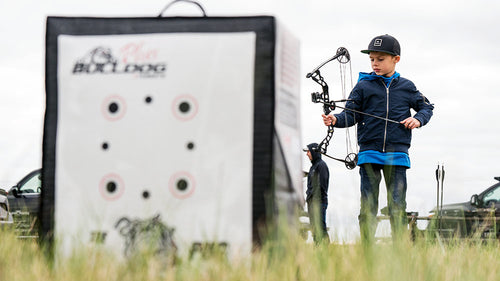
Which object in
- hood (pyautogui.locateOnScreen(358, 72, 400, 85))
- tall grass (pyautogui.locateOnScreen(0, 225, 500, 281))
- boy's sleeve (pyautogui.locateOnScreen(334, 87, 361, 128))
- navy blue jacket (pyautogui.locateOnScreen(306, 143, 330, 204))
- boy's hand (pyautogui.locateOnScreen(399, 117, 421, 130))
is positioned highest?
hood (pyautogui.locateOnScreen(358, 72, 400, 85))

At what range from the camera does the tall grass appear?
2.69 meters

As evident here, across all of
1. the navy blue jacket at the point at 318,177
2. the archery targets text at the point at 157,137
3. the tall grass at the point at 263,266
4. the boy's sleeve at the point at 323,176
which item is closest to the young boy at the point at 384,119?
the tall grass at the point at 263,266

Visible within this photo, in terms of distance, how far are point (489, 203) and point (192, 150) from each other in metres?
8.71

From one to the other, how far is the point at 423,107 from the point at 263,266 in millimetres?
2807

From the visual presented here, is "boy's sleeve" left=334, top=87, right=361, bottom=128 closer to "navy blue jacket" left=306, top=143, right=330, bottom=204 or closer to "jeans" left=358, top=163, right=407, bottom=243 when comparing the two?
"jeans" left=358, top=163, right=407, bottom=243

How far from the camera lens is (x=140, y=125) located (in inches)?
120

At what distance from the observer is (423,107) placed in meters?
5.14

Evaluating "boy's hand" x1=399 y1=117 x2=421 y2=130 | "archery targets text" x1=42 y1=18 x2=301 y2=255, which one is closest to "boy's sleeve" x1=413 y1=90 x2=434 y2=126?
"boy's hand" x1=399 y1=117 x2=421 y2=130

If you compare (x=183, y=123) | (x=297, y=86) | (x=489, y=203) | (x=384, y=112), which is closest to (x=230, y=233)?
(x=183, y=123)

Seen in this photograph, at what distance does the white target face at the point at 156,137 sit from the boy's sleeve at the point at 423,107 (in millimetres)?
2377

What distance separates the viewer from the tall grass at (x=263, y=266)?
8.81ft

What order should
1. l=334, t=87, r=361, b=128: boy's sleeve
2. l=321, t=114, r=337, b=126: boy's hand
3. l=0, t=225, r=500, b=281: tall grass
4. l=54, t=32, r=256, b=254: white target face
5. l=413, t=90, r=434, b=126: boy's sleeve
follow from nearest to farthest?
l=0, t=225, r=500, b=281: tall grass < l=54, t=32, r=256, b=254: white target face < l=321, t=114, r=337, b=126: boy's hand < l=334, t=87, r=361, b=128: boy's sleeve < l=413, t=90, r=434, b=126: boy's sleeve

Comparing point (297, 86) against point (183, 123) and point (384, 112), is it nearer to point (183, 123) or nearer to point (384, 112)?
point (183, 123)

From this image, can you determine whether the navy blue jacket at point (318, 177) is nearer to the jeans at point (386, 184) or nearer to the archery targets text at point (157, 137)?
the jeans at point (386, 184)
